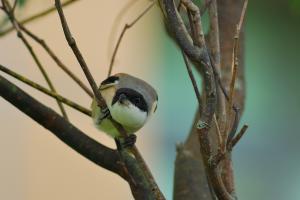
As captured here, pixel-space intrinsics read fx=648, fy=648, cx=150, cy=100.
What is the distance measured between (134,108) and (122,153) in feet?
0.69

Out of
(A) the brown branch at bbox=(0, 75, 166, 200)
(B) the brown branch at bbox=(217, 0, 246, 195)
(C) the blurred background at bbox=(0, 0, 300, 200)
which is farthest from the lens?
(C) the blurred background at bbox=(0, 0, 300, 200)

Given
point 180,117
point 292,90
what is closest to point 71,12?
point 180,117

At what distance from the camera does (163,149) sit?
230 cm

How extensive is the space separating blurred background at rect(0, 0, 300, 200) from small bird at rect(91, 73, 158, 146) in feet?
3.50

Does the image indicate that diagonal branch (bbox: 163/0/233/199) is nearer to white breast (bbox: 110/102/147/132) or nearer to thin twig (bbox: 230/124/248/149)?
thin twig (bbox: 230/124/248/149)

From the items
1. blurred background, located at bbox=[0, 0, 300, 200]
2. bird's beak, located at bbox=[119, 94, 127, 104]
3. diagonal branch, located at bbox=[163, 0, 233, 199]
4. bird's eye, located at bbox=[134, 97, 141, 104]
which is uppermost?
blurred background, located at bbox=[0, 0, 300, 200]

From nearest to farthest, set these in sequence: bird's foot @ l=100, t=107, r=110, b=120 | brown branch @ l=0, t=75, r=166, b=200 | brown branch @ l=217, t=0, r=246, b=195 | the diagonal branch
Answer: the diagonal branch
brown branch @ l=0, t=75, r=166, b=200
bird's foot @ l=100, t=107, r=110, b=120
brown branch @ l=217, t=0, r=246, b=195

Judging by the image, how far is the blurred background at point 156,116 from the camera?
2.16 metres

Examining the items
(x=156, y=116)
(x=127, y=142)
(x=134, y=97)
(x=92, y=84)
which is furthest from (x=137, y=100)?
(x=156, y=116)

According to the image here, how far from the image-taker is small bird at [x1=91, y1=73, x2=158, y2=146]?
0.96 m

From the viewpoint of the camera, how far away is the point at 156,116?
7.66 ft

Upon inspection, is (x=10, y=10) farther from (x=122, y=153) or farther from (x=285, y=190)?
(x=285, y=190)

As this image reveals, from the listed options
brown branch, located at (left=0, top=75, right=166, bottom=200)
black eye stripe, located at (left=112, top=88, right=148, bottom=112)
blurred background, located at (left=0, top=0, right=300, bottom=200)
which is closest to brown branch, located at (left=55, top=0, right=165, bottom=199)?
brown branch, located at (left=0, top=75, right=166, bottom=200)

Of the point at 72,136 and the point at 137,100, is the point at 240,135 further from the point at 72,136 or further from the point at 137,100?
the point at 137,100
